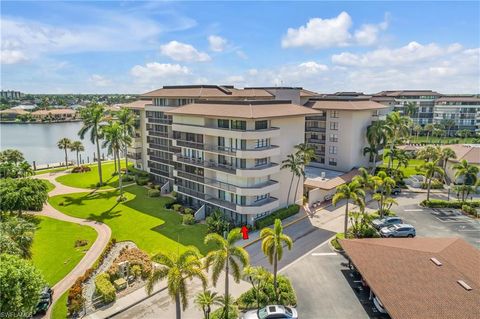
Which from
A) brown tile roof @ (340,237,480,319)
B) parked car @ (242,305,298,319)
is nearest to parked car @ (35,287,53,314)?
parked car @ (242,305,298,319)

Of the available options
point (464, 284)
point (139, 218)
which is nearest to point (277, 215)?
point (139, 218)

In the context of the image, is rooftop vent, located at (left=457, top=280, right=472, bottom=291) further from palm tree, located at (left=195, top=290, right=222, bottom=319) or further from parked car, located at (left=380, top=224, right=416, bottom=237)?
palm tree, located at (left=195, top=290, right=222, bottom=319)

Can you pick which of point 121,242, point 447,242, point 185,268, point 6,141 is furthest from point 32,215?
point 6,141

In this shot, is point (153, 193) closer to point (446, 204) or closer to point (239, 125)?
point (239, 125)

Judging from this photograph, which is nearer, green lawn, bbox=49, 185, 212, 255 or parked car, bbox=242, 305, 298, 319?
parked car, bbox=242, 305, 298, 319

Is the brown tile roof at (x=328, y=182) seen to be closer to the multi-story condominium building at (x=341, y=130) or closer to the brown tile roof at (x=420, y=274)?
the multi-story condominium building at (x=341, y=130)

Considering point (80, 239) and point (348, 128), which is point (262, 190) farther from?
point (348, 128)

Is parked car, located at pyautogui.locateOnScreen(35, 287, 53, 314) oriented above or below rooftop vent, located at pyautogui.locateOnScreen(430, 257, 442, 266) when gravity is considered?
below
